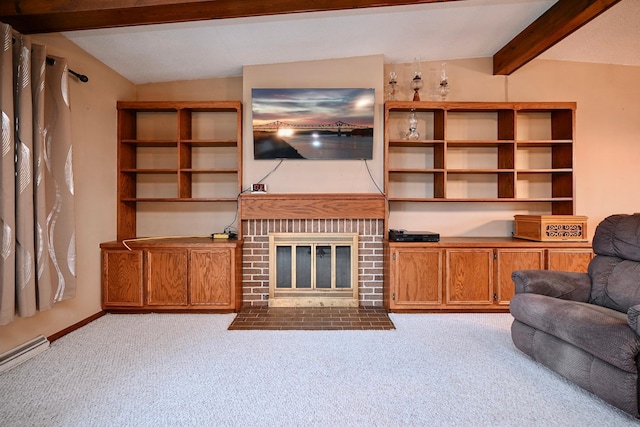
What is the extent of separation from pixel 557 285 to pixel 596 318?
0.57m

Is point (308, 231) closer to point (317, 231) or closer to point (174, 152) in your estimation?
point (317, 231)

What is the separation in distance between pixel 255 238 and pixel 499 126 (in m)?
3.10

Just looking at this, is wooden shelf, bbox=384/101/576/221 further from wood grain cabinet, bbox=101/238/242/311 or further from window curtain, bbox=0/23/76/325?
window curtain, bbox=0/23/76/325

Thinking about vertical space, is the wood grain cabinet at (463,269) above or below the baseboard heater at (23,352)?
above

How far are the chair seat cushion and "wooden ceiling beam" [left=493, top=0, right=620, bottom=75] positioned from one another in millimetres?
2201

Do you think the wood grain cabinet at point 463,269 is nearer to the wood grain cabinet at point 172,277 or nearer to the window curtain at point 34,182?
the wood grain cabinet at point 172,277

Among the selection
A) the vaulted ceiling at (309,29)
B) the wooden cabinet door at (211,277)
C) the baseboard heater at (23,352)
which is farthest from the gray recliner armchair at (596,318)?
the baseboard heater at (23,352)

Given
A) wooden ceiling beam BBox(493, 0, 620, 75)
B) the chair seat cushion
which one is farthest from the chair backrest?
wooden ceiling beam BBox(493, 0, 620, 75)

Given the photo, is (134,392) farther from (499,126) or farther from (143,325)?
(499,126)

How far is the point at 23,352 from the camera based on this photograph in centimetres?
224

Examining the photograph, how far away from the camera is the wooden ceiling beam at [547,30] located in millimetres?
2449

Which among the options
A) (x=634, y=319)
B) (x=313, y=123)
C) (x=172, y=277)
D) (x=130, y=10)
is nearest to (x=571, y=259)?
(x=634, y=319)

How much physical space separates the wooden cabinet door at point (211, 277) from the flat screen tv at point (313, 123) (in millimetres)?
1153

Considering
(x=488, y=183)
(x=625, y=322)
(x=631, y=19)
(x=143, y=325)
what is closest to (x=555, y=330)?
(x=625, y=322)
